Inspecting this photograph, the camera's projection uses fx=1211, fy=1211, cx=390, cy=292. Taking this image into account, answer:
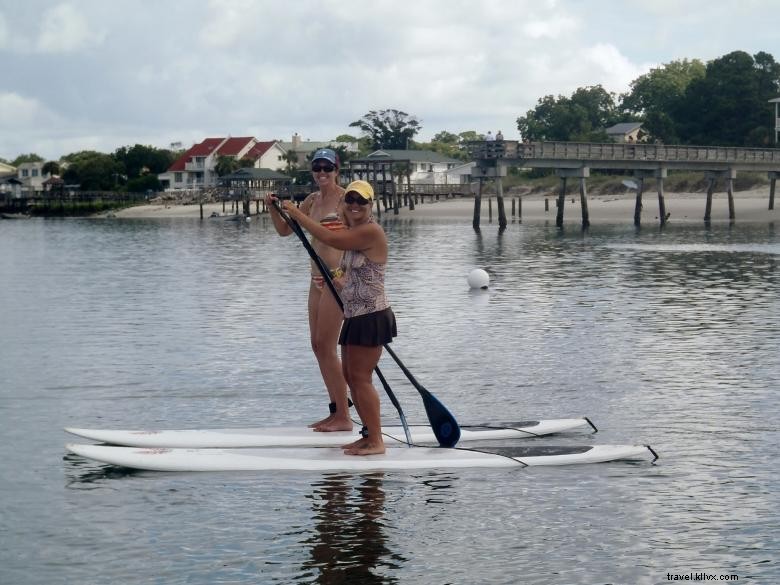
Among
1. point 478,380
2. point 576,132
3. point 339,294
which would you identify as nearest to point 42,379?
point 478,380

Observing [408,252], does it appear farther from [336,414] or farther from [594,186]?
[594,186]

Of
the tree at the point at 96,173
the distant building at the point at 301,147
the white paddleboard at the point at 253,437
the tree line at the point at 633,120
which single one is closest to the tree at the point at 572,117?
the tree line at the point at 633,120

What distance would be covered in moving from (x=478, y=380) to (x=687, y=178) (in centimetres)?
9085

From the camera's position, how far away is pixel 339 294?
10703 mm

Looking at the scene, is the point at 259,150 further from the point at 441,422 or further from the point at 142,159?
the point at 441,422

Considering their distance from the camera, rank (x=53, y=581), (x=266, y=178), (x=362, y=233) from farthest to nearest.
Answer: (x=266, y=178) → (x=362, y=233) → (x=53, y=581)

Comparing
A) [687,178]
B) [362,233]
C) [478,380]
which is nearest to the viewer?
[362,233]

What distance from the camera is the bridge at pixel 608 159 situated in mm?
70062

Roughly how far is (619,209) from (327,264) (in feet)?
282

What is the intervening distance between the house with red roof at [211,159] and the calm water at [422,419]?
388 ft

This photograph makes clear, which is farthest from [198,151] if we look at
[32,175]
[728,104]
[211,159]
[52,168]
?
[728,104]

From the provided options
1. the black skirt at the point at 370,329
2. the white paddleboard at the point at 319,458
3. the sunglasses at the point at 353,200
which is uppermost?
the sunglasses at the point at 353,200

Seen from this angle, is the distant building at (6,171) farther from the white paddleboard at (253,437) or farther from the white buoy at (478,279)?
the white paddleboard at (253,437)

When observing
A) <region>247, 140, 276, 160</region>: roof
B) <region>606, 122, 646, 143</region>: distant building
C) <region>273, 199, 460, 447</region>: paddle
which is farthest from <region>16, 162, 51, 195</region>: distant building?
<region>273, 199, 460, 447</region>: paddle
